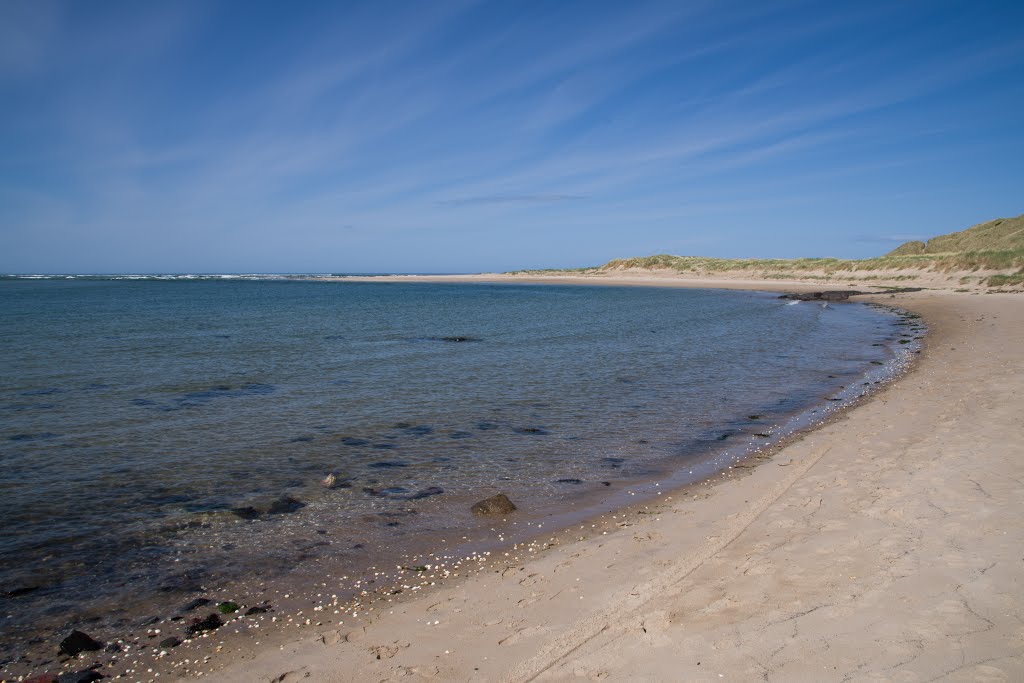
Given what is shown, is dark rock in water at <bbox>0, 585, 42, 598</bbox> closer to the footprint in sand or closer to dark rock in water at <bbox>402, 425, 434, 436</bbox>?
the footprint in sand

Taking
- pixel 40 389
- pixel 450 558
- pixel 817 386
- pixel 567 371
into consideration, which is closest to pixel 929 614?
pixel 450 558

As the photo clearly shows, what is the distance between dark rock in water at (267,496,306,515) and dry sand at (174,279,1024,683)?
3.18 m

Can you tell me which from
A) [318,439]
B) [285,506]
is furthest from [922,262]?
[285,506]

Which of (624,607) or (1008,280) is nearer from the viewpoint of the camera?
(624,607)

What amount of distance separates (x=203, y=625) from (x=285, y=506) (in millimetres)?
2892

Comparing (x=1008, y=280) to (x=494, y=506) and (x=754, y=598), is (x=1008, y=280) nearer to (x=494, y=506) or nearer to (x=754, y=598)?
(x=494, y=506)

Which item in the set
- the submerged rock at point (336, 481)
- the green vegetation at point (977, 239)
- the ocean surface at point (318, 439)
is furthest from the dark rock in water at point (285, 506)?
the green vegetation at point (977, 239)

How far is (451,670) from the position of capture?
14.7 ft

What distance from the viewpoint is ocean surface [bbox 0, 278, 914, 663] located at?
6.81 metres

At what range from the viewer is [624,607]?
524cm

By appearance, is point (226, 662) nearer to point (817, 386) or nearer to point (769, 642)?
point (769, 642)

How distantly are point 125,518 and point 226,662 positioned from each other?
4.12 metres

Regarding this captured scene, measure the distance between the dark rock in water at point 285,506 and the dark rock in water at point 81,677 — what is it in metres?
3.34

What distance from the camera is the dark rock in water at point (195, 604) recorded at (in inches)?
225
